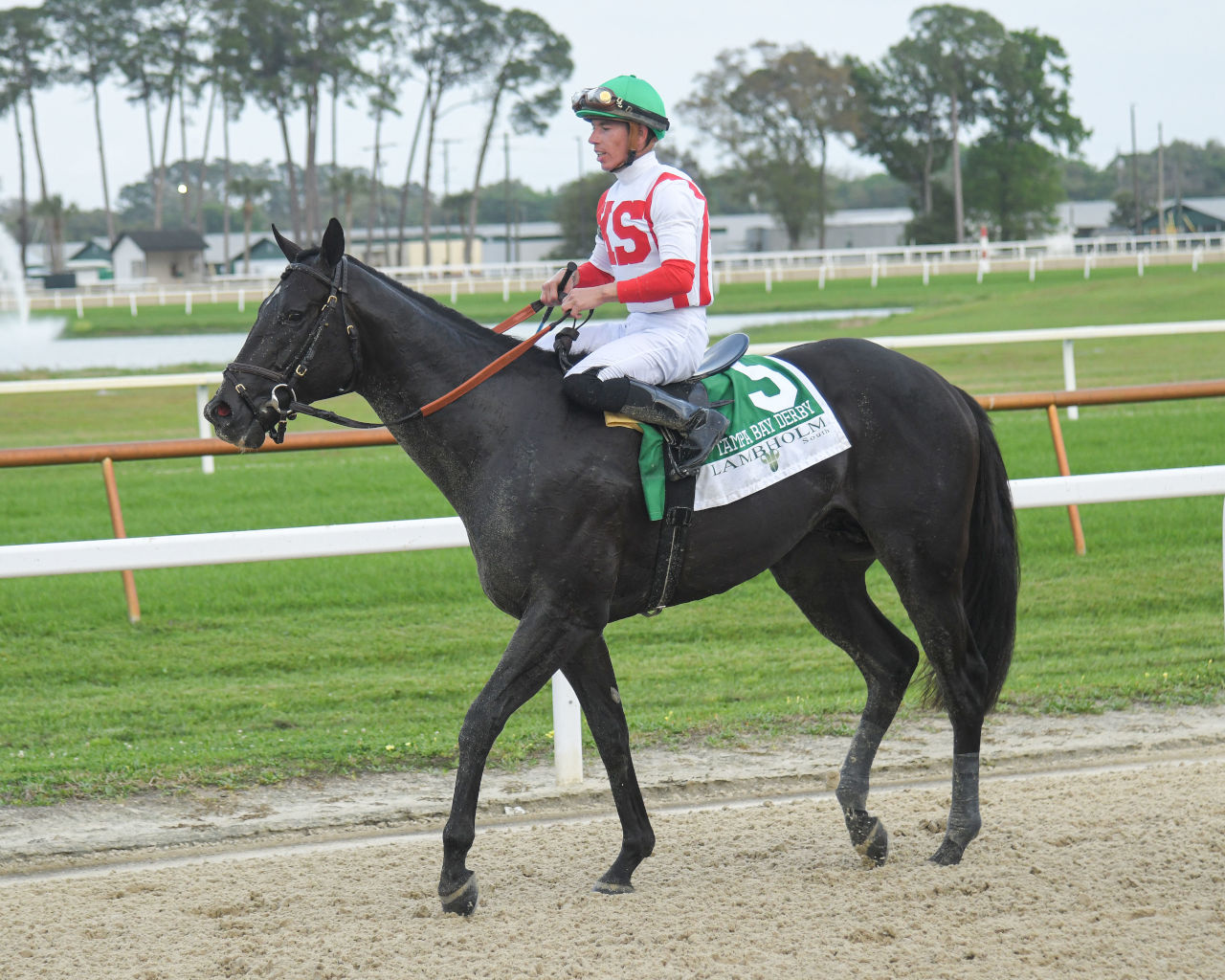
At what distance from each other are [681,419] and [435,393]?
664 millimetres

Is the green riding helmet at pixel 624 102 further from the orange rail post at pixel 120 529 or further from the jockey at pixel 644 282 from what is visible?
the orange rail post at pixel 120 529

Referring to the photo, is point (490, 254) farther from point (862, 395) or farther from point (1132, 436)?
point (862, 395)

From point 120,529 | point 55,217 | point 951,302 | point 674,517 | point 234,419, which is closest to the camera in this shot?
point 234,419

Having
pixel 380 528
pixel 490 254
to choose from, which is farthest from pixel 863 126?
pixel 380 528

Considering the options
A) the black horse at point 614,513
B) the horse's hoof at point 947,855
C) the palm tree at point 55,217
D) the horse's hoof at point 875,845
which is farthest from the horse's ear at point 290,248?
the palm tree at point 55,217

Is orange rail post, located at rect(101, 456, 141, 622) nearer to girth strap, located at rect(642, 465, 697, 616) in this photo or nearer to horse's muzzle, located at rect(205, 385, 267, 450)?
horse's muzzle, located at rect(205, 385, 267, 450)

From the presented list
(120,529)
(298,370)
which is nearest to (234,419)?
(298,370)

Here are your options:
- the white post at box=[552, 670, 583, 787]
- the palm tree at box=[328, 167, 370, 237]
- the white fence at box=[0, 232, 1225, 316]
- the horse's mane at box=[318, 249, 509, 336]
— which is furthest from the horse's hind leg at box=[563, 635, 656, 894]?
the palm tree at box=[328, 167, 370, 237]

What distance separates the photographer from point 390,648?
21.4 ft

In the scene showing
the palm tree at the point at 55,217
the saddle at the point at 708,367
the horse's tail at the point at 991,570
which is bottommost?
the horse's tail at the point at 991,570

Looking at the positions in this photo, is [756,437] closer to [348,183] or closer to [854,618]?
[854,618]

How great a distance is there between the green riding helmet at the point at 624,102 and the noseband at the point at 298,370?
78 centimetres

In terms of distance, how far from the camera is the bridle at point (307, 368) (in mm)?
3496

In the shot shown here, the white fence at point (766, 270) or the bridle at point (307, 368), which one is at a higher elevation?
the white fence at point (766, 270)
